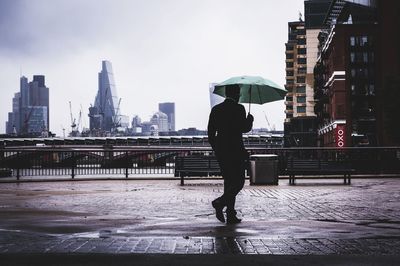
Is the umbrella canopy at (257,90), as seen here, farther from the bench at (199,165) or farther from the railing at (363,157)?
the railing at (363,157)

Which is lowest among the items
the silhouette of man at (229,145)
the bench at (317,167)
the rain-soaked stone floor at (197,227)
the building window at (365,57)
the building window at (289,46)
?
the rain-soaked stone floor at (197,227)

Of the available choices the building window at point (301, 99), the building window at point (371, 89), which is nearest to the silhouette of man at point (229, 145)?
the building window at point (371, 89)

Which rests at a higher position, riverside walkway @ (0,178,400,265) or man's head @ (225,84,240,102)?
man's head @ (225,84,240,102)

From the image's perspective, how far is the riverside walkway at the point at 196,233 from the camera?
5238 millimetres

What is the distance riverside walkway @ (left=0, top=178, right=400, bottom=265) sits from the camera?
5.24 metres

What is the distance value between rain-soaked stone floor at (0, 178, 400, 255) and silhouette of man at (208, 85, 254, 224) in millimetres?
323

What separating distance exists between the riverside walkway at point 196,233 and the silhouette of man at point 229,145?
336mm

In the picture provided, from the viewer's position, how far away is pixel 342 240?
6.37 meters

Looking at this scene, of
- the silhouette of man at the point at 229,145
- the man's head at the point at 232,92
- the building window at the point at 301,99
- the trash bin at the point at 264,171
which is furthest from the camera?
the building window at the point at 301,99

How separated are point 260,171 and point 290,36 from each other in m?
108

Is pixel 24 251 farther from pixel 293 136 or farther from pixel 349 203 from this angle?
pixel 293 136

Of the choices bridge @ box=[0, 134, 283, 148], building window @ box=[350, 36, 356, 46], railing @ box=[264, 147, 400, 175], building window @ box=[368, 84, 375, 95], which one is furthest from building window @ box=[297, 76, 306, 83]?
railing @ box=[264, 147, 400, 175]

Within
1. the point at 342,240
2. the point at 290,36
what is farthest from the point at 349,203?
the point at 290,36

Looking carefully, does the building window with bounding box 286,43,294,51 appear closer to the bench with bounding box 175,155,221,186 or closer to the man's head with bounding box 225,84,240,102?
the bench with bounding box 175,155,221,186
